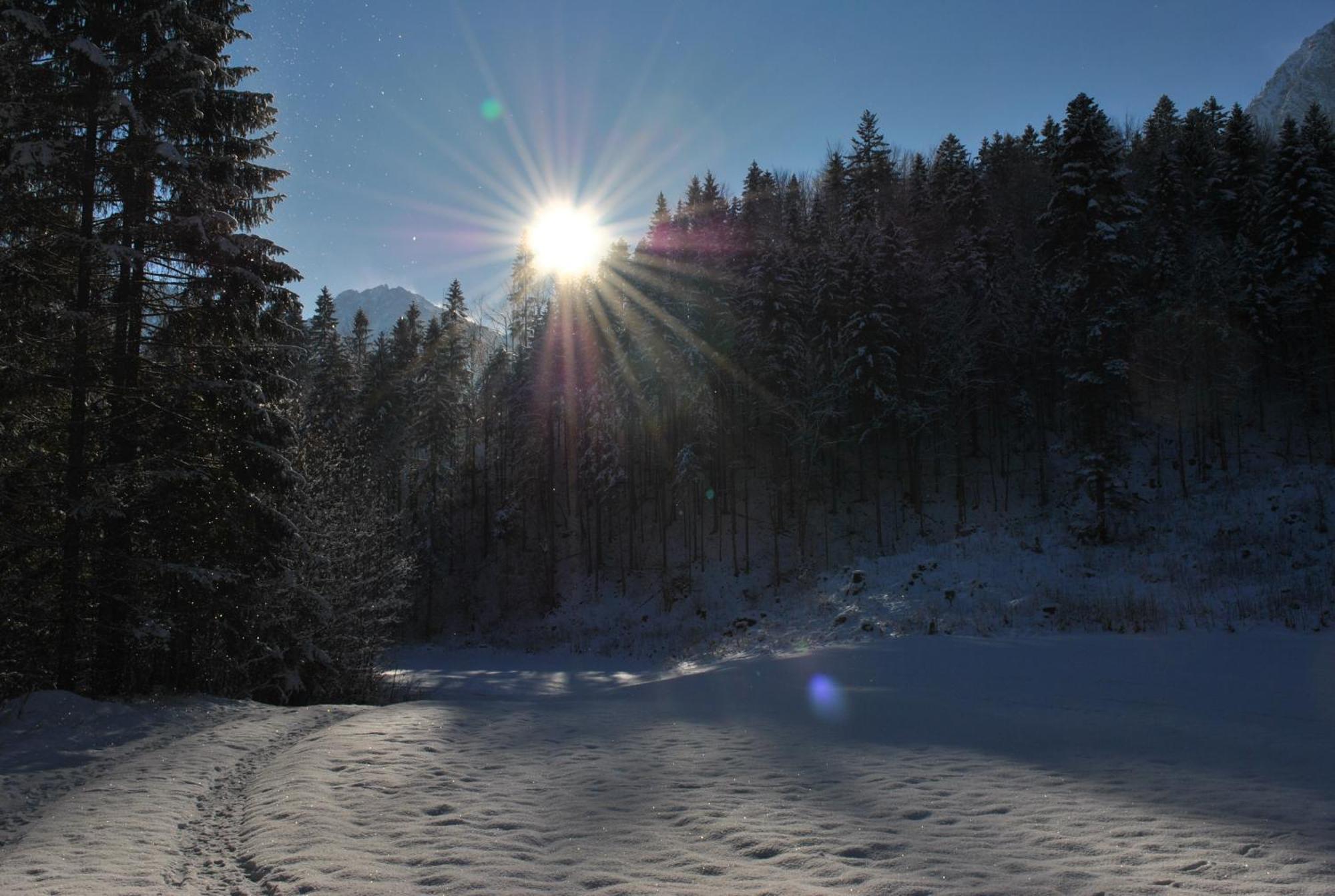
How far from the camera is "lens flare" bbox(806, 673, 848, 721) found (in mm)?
10258

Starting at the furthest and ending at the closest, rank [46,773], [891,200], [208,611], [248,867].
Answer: [891,200] → [208,611] → [46,773] → [248,867]

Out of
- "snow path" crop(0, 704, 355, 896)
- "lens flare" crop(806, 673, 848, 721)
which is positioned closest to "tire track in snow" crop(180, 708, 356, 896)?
"snow path" crop(0, 704, 355, 896)

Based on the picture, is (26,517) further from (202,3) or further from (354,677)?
(202,3)

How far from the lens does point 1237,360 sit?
3825 cm

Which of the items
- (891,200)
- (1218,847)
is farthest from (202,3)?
(891,200)

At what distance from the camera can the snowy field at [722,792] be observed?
15.0 feet

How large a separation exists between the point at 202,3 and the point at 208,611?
12.4 metres

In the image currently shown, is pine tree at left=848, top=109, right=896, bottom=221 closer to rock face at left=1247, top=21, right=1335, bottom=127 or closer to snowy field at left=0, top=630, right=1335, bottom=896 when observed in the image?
snowy field at left=0, top=630, right=1335, bottom=896

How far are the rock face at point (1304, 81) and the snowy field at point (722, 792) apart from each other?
175031 mm

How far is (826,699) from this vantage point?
11625mm

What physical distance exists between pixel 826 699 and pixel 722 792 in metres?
5.59

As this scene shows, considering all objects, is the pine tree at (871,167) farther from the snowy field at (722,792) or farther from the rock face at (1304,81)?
the rock face at (1304,81)

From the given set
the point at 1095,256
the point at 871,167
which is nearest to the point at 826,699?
the point at 1095,256

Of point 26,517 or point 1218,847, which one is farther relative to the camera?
point 26,517
